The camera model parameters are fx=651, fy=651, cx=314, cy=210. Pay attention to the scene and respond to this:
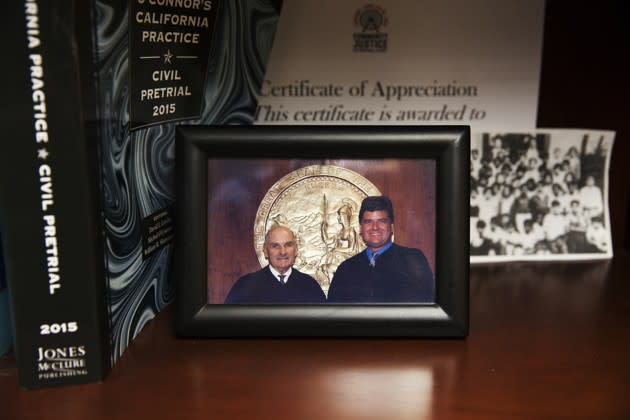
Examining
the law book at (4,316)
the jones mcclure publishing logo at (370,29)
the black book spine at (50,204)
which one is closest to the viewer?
the black book spine at (50,204)

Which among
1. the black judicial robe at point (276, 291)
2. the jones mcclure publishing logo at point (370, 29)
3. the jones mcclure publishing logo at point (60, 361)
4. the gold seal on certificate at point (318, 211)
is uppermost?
the jones mcclure publishing logo at point (370, 29)

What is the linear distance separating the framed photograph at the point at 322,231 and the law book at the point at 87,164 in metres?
0.05

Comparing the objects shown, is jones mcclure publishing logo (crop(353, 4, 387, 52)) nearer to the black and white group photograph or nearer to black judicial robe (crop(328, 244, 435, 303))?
the black and white group photograph

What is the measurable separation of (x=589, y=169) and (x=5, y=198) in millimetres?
716

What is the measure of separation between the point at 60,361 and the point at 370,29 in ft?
1.85

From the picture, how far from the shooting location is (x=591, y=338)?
67 cm

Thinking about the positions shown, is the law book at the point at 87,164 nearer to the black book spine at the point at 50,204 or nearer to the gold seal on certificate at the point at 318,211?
the black book spine at the point at 50,204

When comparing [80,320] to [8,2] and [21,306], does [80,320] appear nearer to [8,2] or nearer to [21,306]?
[21,306]

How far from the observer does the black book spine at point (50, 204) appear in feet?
1.63

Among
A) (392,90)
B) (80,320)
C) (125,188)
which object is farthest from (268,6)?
(80,320)

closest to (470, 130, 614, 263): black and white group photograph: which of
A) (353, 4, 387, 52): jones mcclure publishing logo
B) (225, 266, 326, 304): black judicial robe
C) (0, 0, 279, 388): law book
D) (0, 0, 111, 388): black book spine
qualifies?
(353, 4, 387, 52): jones mcclure publishing logo

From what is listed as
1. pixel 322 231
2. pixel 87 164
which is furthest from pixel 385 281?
pixel 87 164

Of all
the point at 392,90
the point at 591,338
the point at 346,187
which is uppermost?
the point at 392,90

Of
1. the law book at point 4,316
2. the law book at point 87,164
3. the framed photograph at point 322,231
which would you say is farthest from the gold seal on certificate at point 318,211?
the law book at point 4,316
